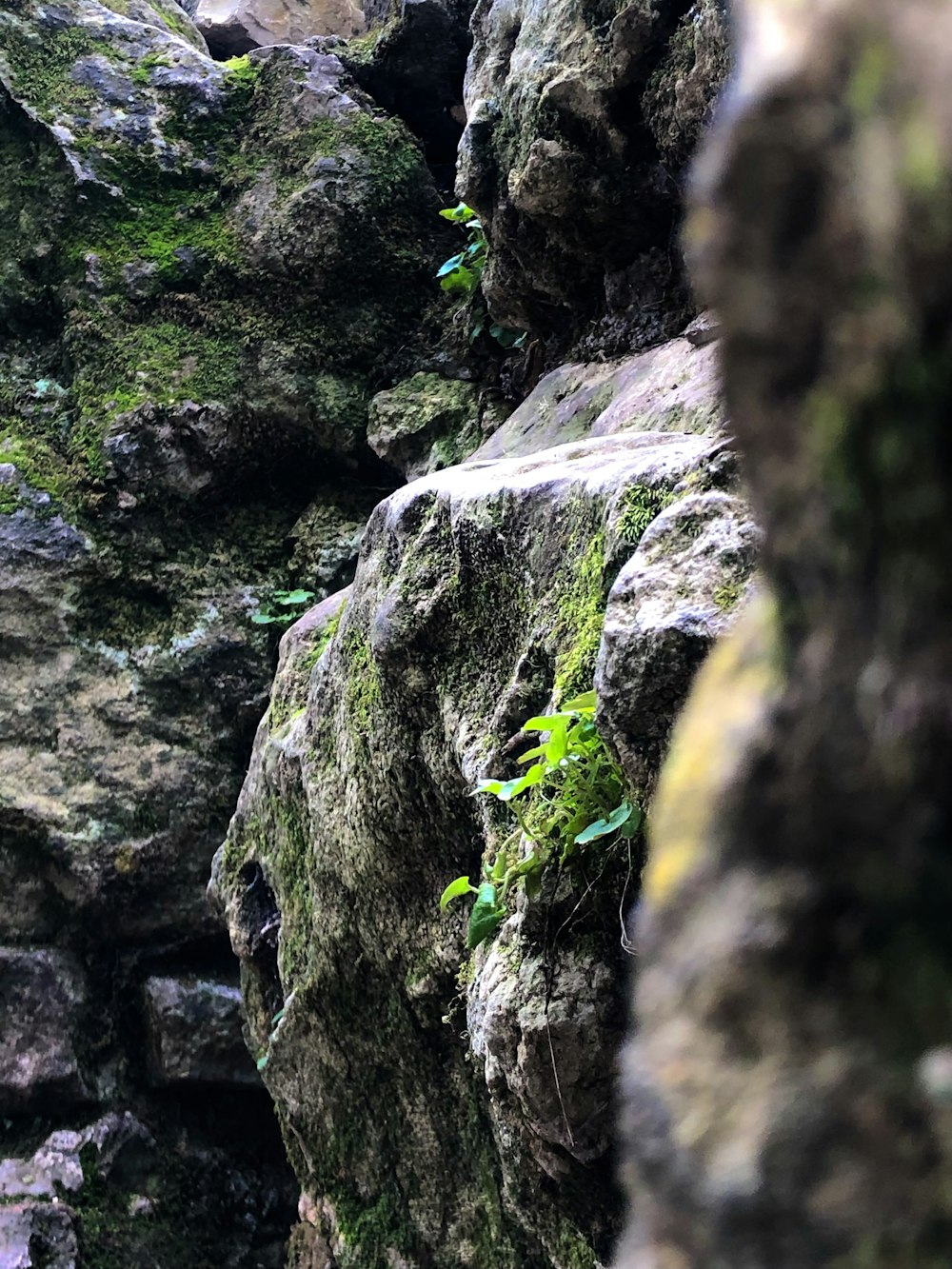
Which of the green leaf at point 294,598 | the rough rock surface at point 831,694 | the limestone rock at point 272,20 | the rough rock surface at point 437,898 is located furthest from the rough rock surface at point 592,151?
the limestone rock at point 272,20

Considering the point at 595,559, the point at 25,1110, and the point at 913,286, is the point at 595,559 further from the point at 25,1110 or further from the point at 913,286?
the point at 25,1110

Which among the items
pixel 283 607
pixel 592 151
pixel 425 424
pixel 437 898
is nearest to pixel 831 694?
pixel 437 898

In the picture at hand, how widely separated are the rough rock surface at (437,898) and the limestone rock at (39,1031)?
58.2 inches

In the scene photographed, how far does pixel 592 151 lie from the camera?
11.8 ft

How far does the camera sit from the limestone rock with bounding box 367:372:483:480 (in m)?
4.96

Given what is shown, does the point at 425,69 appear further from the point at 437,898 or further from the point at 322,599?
the point at 437,898

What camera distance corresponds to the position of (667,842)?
1.94 feet

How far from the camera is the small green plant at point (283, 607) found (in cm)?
538

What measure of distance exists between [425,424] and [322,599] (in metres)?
1.06

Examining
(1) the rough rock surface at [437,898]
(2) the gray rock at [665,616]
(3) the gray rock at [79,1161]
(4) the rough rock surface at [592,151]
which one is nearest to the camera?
(2) the gray rock at [665,616]

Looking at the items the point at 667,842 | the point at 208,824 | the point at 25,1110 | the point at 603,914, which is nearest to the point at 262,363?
the point at 208,824

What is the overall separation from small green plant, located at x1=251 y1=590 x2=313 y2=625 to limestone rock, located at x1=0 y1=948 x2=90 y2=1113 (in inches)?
75.4

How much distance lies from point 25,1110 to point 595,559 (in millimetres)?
4275

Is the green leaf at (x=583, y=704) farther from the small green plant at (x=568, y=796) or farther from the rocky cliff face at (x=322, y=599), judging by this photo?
the rocky cliff face at (x=322, y=599)
